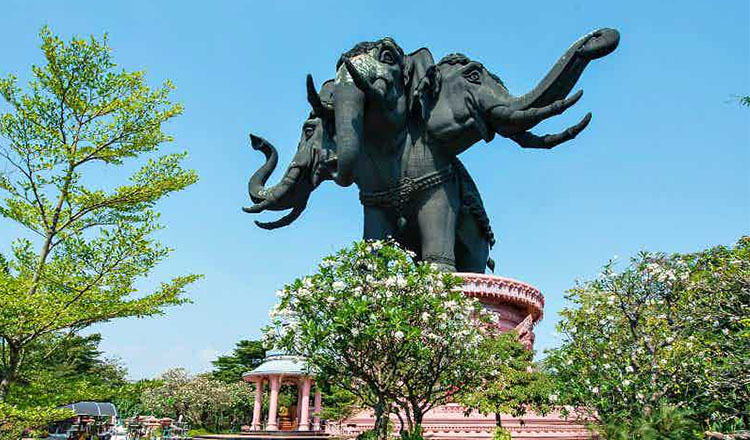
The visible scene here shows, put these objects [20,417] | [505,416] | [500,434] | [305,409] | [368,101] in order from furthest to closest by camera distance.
→ [305,409] < [368,101] < [505,416] < [20,417] < [500,434]

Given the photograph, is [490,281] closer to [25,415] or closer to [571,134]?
[571,134]

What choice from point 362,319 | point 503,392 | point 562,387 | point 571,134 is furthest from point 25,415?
point 571,134

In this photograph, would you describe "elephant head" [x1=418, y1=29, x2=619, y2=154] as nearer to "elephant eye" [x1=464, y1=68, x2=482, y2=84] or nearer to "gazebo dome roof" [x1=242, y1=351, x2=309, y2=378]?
"elephant eye" [x1=464, y1=68, x2=482, y2=84]

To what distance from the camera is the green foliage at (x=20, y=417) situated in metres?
8.58

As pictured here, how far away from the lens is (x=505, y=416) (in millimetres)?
10000

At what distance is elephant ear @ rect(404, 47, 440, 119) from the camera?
1269cm

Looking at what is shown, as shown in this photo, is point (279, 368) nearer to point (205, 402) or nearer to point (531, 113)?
point (205, 402)

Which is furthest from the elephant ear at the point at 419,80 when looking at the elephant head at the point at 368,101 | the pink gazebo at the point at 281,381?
the pink gazebo at the point at 281,381

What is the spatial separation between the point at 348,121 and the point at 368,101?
0.81m

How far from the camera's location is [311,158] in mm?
14172

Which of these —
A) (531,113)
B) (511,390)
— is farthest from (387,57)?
(511,390)

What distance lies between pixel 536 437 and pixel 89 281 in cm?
766

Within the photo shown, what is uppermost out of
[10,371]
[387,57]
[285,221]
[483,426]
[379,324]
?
[387,57]

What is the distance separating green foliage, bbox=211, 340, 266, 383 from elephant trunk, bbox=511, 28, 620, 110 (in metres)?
36.8
